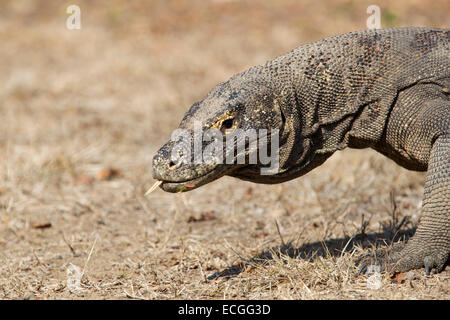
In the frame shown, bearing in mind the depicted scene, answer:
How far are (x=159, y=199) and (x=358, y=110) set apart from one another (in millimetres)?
2824

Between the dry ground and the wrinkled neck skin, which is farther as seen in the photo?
the dry ground

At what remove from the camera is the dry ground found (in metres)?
3.81

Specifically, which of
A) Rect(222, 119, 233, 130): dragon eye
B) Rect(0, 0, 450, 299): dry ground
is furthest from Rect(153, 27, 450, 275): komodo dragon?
Rect(0, 0, 450, 299): dry ground

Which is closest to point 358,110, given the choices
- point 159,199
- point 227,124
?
point 227,124

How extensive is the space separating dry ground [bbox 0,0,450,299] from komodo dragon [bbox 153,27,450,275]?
48 centimetres

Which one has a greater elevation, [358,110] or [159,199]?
[358,110]

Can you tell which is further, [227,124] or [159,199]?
[159,199]

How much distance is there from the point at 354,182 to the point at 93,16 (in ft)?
36.0

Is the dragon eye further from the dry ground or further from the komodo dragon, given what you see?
the dry ground

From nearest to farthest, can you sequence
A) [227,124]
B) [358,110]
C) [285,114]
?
1. [227,124]
2. [285,114]
3. [358,110]

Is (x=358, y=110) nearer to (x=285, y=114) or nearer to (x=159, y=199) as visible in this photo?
(x=285, y=114)

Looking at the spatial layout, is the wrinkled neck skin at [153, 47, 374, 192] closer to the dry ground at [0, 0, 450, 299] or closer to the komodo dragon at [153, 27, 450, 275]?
the komodo dragon at [153, 27, 450, 275]

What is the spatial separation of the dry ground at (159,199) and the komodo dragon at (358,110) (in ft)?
1.57

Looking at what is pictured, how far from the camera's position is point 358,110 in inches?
147
